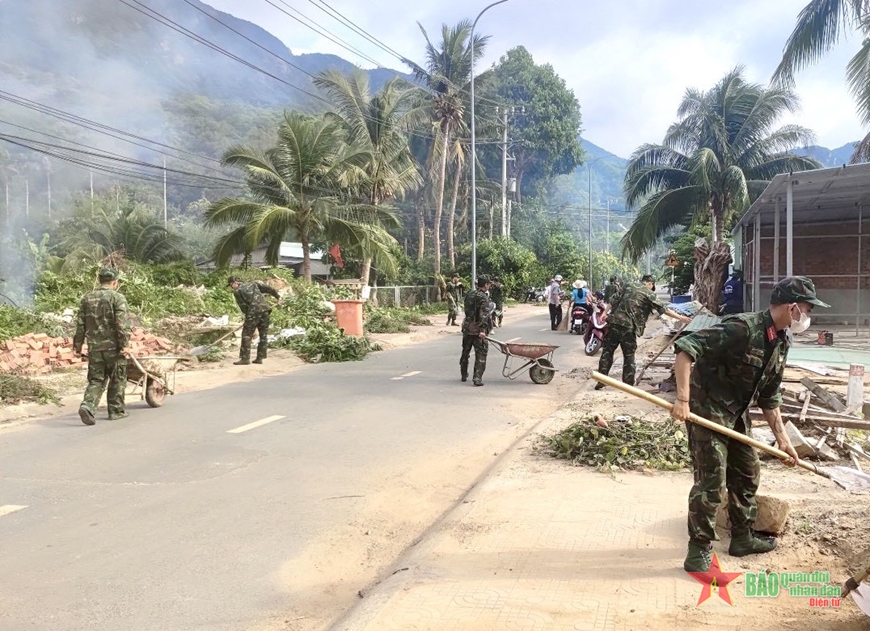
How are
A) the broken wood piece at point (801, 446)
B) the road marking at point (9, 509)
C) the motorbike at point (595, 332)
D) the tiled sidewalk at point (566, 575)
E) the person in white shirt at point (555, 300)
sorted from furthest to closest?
the person in white shirt at point (555, 300) < the motorbike at point (595, 332) < the broken wood piece at point (801, 446) < the road marking at point (9, 509) < the tiled sidewalk at point (566, 575)

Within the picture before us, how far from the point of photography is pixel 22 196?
5216 centimetres

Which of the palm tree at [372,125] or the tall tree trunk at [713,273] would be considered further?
the palm tree at [372,125]

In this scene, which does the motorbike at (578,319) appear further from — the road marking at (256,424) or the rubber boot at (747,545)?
the rubber boot at (747,545)

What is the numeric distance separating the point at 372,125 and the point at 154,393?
2090cm

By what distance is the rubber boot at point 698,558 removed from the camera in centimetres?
364

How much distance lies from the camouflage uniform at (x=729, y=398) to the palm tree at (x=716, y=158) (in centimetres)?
2122

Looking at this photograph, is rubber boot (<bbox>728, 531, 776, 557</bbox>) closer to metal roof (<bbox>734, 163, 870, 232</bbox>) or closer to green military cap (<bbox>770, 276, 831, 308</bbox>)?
green military cap (<bbox>770, 276, 831, 308</bbox>)

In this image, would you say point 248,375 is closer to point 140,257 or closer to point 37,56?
point 140,257

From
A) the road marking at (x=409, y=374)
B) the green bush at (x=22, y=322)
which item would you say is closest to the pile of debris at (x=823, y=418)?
the road marking at (x=409, y=374)

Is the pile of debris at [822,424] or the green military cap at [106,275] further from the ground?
the green military cap at [106,275]

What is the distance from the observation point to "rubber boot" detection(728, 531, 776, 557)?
12.6ft

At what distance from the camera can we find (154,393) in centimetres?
891

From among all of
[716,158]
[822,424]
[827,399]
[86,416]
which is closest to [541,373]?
[827,399]

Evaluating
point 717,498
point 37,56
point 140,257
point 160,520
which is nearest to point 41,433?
point 160,520
